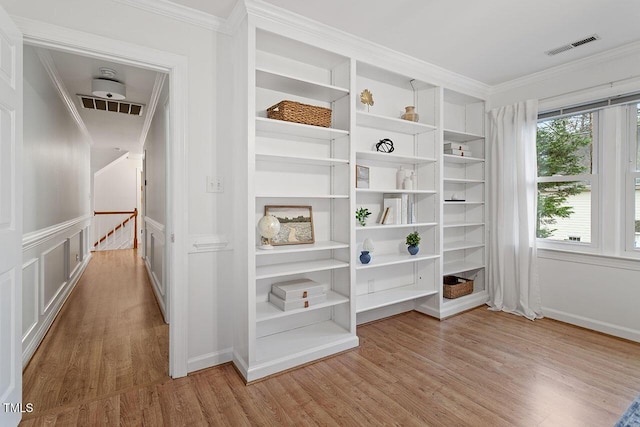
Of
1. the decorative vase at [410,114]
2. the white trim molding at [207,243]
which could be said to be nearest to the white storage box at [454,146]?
the decorative vase at [410,114]

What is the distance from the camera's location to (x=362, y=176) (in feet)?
9.78

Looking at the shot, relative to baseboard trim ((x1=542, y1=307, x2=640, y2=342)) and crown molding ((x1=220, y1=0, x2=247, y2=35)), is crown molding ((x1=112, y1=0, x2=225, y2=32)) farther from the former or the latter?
baseboard trim ((x1=542, y1=307, x2=640, y2=342))

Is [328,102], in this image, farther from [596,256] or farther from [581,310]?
[581,310]

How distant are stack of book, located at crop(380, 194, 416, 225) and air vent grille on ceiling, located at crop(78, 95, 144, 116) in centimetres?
315

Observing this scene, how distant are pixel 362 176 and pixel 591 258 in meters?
2.28

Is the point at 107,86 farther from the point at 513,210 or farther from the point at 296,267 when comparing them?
the point at 513,210

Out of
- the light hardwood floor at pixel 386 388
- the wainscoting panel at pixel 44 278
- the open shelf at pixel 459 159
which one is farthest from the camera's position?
the open shelf at pixel 459 159

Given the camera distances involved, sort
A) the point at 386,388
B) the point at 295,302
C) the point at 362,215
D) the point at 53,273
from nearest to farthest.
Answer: the point at 386,388
the point at 295,302
the point at 362,215
the point at 53,273

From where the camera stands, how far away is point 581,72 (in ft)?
10.2

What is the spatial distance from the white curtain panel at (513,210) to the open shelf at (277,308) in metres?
1.97

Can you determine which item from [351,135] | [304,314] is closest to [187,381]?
[304,314]

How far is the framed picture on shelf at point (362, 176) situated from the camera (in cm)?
294

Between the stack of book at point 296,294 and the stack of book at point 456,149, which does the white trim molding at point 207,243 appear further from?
the stack of book at point 456,149

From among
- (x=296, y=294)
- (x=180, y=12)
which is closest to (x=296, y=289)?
(x=296, y=294)
